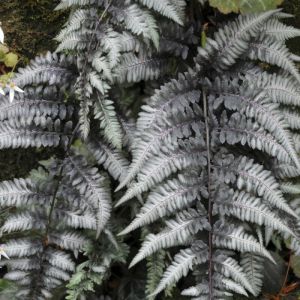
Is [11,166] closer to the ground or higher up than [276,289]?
higher up

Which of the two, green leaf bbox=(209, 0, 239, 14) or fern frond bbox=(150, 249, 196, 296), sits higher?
green leaf bbox=(209, 0, 239, 14)

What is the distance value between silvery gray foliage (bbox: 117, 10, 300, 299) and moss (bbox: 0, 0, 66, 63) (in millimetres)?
885

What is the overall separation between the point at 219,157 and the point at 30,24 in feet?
4.77

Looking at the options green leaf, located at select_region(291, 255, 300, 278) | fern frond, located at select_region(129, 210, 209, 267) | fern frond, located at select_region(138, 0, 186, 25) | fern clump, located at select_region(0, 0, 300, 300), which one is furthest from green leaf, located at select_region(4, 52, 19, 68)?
green leaf, located at select_region(291, 255, 300, 278)

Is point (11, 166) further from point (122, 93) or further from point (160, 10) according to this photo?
point (160, 10)

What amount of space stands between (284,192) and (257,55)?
800mm

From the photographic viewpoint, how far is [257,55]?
2.60 meters

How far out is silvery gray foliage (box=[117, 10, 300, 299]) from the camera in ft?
7.93

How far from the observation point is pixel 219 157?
2561 mm

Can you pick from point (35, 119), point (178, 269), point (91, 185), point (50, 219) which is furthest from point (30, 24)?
point (178, 269)

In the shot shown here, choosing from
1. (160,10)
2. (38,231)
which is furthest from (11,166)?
(160,10)

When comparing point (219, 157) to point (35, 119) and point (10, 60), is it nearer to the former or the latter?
point (35, 119)

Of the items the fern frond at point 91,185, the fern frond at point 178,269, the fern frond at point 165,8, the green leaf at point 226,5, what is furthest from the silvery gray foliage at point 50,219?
the green leaf at point 226,5

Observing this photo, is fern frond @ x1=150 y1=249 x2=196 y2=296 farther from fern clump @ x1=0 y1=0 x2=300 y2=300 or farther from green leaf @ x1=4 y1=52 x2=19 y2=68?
green leaf @ x1=4 y1=52 x2=19 y2=68
